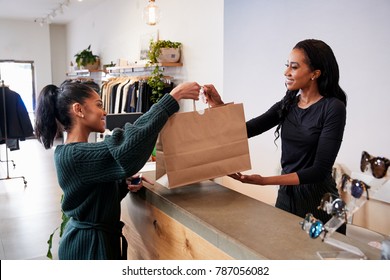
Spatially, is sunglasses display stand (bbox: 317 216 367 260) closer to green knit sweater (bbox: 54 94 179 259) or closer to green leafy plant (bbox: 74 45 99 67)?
green knit sweater (bbox: 54 94 179 259)

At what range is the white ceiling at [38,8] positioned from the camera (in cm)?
718

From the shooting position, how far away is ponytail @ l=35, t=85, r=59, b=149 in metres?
1.34

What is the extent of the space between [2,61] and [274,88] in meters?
8.47

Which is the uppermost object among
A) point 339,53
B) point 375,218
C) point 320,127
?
point 339,53

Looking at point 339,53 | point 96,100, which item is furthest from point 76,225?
point 339,53

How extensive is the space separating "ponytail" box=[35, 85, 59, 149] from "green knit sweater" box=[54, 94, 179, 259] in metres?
0.21

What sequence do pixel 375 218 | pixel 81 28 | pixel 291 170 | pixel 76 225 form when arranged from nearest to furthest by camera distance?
pixel 76 225, pixel 291 170, pixel 375 218, pixel 81 28

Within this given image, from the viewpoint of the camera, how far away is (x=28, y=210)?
4125mm

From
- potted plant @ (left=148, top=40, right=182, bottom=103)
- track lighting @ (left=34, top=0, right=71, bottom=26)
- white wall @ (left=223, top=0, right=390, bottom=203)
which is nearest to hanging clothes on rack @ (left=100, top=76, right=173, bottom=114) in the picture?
potted plant @ (left=148, top=40, right=182, bottom=103)

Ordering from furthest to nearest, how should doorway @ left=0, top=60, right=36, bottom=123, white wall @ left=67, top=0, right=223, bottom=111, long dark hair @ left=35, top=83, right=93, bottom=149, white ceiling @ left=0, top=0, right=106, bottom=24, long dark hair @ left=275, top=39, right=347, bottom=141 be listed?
doorway @ left=0, top=60, right=36, bottom=123 → white ceiling @ left=0, top=0, right=106, bottom=24 → white wall @ left=67, top=0, right=223, bottom=111 → long dark hair @ left=275, top=39, right=347, bottom=141 → long dark hair @ left=35, top=83, right=93, bottom=149

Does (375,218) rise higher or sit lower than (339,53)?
lower

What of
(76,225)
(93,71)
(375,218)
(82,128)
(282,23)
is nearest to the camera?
(76,225)
